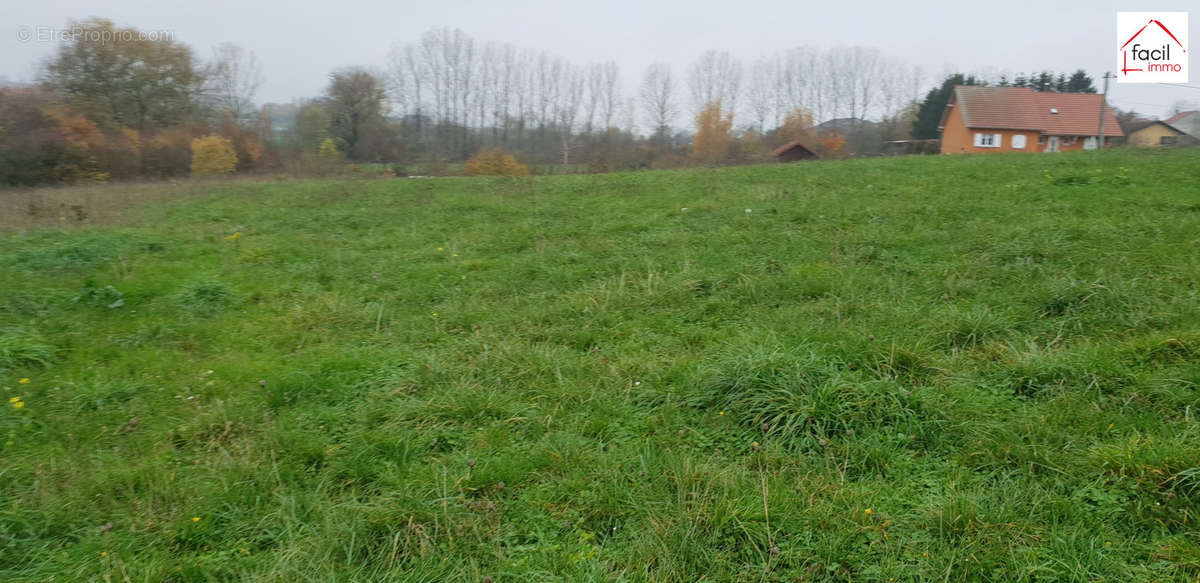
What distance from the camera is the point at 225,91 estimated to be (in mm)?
44594

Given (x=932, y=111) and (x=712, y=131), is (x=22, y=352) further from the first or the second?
(x=932, y=111)

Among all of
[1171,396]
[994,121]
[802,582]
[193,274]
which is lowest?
[802,582]

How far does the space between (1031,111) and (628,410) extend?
44842 millimetres

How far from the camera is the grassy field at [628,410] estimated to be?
251 centimetres

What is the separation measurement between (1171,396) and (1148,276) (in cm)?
263

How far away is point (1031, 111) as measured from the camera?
126 ft

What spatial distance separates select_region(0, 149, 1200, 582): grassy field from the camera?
8.25 ft

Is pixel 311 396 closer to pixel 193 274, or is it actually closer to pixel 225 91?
pixel 193 274

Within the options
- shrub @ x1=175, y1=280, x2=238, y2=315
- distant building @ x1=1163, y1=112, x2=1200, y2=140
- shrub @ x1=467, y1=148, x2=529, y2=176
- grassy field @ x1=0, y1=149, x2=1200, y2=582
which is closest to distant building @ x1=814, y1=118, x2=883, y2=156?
distant building @ x1=1163, y1=112, x2=1200, y2=140

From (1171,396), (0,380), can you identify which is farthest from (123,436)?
(1171,396)

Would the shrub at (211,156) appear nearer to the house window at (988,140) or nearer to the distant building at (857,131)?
the distant building at (857,131)

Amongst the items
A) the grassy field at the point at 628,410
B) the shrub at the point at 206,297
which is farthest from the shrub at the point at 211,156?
the shrub at the point at 206,297

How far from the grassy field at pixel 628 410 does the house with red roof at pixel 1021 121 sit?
1380 inches

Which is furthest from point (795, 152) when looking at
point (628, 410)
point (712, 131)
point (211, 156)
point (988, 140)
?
point (628, 410)
